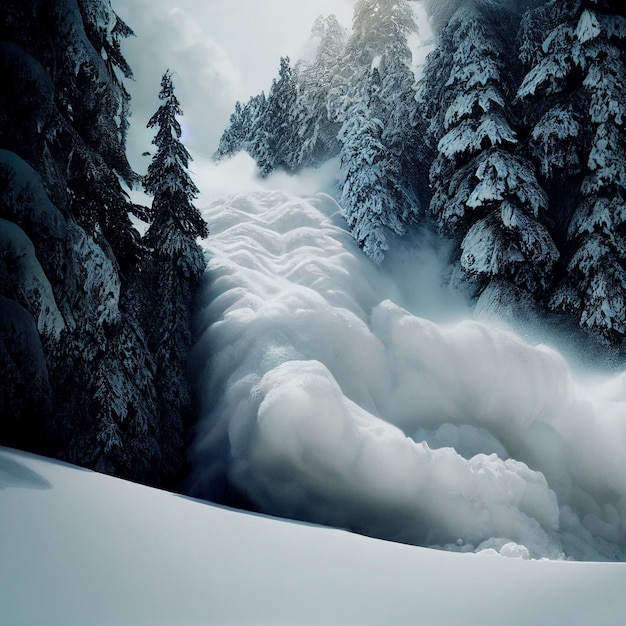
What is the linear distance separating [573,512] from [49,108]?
480 inches

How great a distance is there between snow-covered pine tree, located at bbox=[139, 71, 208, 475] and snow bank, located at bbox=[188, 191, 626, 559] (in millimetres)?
523

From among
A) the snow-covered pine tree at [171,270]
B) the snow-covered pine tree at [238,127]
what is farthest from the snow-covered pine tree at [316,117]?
the snow-covered pine tree at [171,270]

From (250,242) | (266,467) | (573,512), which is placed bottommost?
(266,467)

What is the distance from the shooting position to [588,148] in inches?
520

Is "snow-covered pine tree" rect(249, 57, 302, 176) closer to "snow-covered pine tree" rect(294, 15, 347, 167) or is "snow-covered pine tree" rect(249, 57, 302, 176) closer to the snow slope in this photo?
"snow-covered pine tree" rect(294, 15, 347, 167)

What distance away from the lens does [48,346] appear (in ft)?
18.3

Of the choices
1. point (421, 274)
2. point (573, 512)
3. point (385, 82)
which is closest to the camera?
point (573, 512)

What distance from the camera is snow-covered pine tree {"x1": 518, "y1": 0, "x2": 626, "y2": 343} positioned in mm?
12273

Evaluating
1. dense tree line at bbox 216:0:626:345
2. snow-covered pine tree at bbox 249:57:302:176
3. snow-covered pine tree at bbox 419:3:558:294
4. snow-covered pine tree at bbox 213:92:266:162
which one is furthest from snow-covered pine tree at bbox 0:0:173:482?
snow-covered pine tree at bbox 213:92:266:162

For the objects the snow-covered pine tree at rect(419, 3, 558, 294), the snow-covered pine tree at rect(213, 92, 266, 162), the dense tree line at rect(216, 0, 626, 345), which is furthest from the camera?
the snow-covered pine tree at rect(213, 92, 266, 162)

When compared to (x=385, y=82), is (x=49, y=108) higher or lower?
lower

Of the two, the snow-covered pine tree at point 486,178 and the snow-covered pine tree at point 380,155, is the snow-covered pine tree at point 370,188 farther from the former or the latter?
the snow-covered pine tree at point 486,178

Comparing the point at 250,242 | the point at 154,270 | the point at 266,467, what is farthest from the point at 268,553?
the point at 250,242

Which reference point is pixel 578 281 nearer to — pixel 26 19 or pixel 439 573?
pixel 439 573
